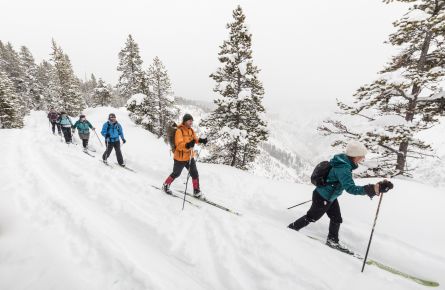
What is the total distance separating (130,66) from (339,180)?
35.1 m

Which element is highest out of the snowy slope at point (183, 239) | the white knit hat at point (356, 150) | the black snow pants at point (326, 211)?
the white knit hat at point (356, 150)

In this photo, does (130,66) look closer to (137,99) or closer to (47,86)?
(137,99)

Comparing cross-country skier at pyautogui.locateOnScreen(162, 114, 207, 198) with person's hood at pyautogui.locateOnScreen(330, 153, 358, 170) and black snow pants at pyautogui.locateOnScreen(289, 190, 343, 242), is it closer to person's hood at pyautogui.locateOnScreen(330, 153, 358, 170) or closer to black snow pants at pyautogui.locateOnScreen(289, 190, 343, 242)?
black snow pants at pyautogui.locateOnScreen(289, 190, 343, 242)

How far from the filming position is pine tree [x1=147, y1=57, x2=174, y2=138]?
105ft

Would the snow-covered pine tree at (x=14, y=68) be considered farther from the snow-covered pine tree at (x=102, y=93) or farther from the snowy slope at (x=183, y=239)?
the snowy slope at (x=183, y=239)

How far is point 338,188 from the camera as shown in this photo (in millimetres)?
4938

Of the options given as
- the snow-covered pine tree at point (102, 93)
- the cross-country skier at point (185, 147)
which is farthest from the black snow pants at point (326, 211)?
the snow-covered pine tree at point (102, 93)

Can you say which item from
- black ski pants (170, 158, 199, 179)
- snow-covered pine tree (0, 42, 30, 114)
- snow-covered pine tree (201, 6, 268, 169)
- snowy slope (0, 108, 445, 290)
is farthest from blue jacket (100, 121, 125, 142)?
snow-covered pine tree (0, 42, 30, 114)

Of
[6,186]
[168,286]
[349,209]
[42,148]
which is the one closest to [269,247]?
[168,286]

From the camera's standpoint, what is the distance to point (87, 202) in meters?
6.52

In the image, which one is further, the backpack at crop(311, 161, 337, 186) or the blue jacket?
the blue jacket

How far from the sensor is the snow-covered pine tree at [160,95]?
32.0m

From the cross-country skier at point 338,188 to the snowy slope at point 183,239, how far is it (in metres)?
0.53

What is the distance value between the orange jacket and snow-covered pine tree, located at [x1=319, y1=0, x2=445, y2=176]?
722 centimetres
